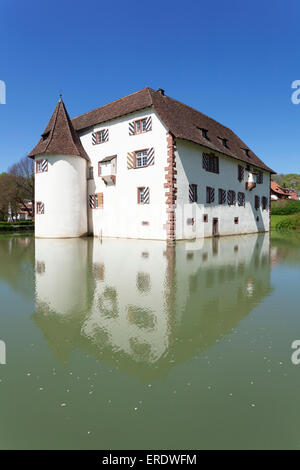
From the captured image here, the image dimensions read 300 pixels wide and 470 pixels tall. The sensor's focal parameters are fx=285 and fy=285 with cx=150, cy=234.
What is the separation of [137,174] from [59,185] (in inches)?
250

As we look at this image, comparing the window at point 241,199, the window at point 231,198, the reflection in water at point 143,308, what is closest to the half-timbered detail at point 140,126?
the window at point 231,198

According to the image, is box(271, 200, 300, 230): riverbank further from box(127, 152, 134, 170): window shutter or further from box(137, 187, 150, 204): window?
box(127, 152, 134, 170): window shutter

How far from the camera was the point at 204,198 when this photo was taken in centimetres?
2198

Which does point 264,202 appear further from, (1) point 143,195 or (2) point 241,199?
(1) point 143,195

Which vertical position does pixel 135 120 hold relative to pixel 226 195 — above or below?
above

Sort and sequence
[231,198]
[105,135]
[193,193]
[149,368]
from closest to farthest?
[149,368], [193,193], [105,135], [231,198]

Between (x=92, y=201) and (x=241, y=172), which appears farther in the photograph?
(x=241, y=172)

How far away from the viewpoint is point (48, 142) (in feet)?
73.7

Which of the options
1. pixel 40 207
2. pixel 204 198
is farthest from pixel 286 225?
pixel 40 207

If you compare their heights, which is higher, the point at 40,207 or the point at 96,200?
the point at 96,200

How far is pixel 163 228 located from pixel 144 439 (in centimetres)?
1704
